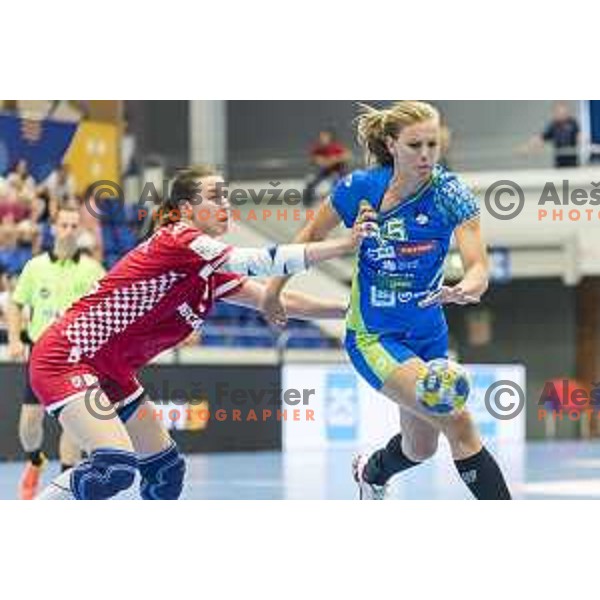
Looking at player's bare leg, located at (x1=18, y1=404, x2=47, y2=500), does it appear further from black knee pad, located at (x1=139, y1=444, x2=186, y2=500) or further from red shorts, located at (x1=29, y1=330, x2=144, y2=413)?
red shorts, located at (x1=29, y1=330, x2=144, y2=413)

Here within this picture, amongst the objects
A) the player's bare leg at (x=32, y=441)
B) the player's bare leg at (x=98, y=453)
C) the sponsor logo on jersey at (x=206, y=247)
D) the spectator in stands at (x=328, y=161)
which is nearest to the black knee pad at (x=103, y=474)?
the player's bare leg at (x=98, y=453)

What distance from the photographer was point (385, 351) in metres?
7.79

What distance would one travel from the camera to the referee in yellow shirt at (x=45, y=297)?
36.6 ft

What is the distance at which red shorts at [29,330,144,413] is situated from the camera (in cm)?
729

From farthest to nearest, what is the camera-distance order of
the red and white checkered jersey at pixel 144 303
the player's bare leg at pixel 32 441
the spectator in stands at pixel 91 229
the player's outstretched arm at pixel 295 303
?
the spectator in stands at pixel 91 229
the player's bare leg at pixel 32 441
the player's outstretched arm at pixel 295 303
the red and white checkered jersey at pixel 144 303

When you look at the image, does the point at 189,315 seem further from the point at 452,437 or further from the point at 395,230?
the point at 452,437

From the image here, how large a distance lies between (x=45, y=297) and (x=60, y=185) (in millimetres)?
7585

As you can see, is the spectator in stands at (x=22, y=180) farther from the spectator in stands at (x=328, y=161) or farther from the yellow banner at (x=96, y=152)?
the spectator in stands at (x=328, y=161)

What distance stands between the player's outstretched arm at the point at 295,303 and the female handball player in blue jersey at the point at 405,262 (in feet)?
0.24

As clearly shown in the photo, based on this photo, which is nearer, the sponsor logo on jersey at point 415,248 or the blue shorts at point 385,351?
the blue shorts at point 385,351

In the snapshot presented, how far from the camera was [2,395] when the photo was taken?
15.5 metres

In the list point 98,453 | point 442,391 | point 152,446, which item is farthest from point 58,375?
point 442,391
